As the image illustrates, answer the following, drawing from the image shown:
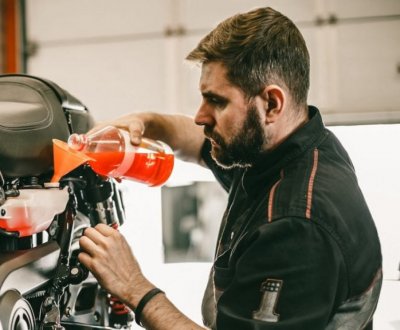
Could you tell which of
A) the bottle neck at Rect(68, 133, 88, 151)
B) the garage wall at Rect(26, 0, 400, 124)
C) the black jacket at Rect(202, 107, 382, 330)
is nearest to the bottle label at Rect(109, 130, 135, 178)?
the bottle neck at Rect(68, 133, 88, 151)

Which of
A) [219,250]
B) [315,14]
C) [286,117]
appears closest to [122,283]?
[219,250]

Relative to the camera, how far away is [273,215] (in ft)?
4.01

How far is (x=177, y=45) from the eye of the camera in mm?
3117

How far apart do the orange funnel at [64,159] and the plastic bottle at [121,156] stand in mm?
29

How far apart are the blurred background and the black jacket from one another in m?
1.22

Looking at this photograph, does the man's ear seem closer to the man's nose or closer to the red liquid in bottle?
the man's nose

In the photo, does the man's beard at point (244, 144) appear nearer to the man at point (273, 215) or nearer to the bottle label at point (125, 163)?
the man at point (273, 215)

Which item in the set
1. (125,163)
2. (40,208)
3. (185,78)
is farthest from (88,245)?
(185,78)

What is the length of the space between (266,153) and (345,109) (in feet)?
5.29

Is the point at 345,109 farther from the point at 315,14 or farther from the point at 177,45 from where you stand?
the point at 177,45

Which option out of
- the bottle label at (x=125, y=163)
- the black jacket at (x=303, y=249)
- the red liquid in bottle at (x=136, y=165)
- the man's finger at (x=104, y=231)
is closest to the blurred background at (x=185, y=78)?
the red liquid in bottle at (x=136, y=165)

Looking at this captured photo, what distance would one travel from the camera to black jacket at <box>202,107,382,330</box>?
1.16 m

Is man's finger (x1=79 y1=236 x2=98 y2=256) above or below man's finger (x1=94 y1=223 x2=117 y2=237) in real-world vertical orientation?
below

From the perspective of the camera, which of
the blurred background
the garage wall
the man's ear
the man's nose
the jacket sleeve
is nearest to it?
the jacket sleeve
